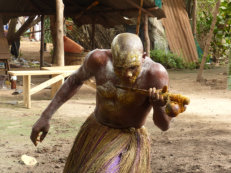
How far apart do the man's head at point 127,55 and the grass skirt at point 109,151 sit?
18.4 inches

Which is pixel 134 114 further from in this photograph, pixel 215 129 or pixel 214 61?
pixel 214 61

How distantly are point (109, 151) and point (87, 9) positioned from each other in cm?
887

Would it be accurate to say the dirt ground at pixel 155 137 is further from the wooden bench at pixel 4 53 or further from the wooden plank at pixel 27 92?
the wooden bench at pixel 4 53

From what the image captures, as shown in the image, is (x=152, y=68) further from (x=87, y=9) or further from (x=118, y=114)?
(x=87, y=9)

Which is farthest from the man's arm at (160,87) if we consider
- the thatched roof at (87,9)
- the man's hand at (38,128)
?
the thatched roof at (87,9)

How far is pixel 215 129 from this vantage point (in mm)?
5535

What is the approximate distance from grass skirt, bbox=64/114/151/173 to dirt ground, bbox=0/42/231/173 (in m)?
1.35

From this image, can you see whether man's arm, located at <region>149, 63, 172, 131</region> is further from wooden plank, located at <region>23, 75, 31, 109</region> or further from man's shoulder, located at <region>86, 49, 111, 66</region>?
wooden plank, located at <region>23, 75, 31, 109</region>

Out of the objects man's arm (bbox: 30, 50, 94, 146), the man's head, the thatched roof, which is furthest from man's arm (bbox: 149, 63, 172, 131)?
the thatched roof

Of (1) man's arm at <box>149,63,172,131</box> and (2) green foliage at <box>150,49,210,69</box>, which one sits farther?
(2) green foliage at <box>150,49,210,69</box>

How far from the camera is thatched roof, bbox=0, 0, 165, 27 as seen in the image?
32.8 ft

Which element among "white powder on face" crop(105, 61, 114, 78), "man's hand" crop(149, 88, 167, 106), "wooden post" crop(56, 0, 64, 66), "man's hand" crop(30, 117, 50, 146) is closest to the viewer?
"man's hand" crop(149, 88, 167, 106)

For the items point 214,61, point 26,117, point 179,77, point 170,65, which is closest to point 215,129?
point 26,117

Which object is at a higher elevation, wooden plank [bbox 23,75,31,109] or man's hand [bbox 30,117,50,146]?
man's hand [bbox 30,117,50,146]
